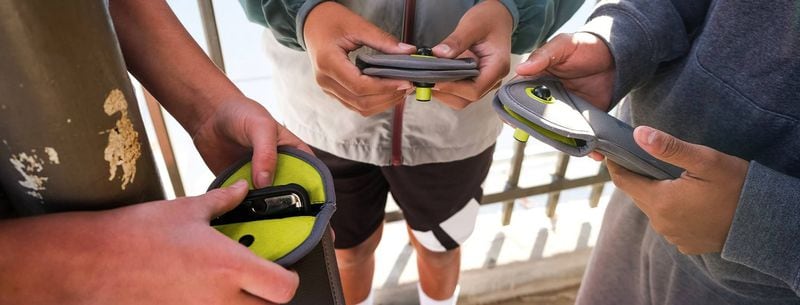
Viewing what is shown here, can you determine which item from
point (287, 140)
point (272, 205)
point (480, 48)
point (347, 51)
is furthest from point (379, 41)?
point (272, 205)

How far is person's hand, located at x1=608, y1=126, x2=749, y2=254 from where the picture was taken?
493 millimetres

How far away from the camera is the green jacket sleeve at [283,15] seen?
787 mm

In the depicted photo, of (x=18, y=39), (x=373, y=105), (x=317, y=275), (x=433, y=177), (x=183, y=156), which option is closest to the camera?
(x=18, y=39)

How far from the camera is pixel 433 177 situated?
3.23ft

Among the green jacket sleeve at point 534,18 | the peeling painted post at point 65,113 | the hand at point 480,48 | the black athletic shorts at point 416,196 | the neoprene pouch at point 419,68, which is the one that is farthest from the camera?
the black athletic shorts at point 416,196

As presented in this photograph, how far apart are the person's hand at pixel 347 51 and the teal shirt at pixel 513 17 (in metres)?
0.04

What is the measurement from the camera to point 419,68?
0.63 m

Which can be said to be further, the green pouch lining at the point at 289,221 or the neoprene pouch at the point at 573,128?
the neoprene pouch at the point at 573,128

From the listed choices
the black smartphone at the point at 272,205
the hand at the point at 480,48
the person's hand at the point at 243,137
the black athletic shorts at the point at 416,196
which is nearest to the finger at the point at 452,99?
the hand at the point at 480,48

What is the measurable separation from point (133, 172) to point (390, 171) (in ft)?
2.21

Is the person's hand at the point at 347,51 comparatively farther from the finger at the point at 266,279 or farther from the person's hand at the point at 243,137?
the finger at the point at 266,279

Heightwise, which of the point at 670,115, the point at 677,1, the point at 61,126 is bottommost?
the point at 670,115

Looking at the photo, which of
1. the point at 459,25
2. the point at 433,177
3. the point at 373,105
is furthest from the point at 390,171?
the point at 459,25

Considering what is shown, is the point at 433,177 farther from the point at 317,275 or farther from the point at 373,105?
the point at 317,275
